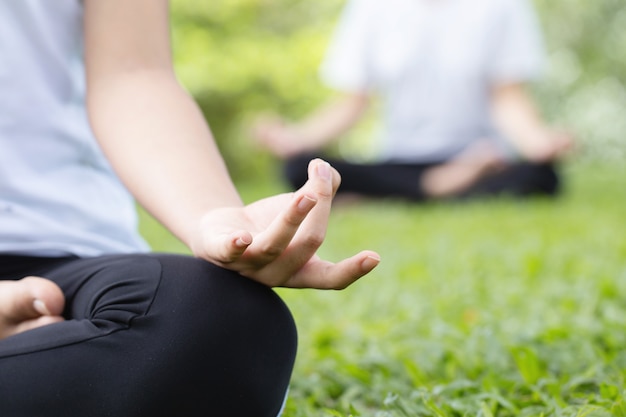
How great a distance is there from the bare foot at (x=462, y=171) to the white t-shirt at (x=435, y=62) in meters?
0.15

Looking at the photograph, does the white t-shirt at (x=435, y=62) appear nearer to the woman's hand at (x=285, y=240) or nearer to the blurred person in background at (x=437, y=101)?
the blurred person in background at (x=437, y=101)

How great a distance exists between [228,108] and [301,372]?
8.74 m

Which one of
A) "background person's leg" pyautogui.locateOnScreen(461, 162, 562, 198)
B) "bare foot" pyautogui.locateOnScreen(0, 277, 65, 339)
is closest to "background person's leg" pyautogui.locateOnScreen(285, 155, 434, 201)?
"background person's leg" pyautogui.locateOnScreen(461, 162, 562, 198)

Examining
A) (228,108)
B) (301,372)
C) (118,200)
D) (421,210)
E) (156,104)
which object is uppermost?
(156,104)

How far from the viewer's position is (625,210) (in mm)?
3887

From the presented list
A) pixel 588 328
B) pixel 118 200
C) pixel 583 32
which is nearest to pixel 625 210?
pixel 588 328

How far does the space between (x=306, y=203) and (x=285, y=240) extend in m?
0.06

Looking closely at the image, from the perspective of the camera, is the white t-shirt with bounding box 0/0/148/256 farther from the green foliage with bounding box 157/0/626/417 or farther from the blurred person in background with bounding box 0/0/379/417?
the green foliage with bounding box 157/0/626/417

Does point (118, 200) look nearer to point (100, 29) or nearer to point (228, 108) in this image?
point (100, 29)

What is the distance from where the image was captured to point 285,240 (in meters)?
0.88

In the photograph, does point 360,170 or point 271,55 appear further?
point 271,55

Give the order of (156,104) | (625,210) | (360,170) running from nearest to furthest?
(156,104)
(625,210)
(360,170)

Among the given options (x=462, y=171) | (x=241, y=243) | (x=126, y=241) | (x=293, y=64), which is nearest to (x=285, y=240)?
(x=241, y=243)

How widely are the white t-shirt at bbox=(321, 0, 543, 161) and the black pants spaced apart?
0.12 metres
